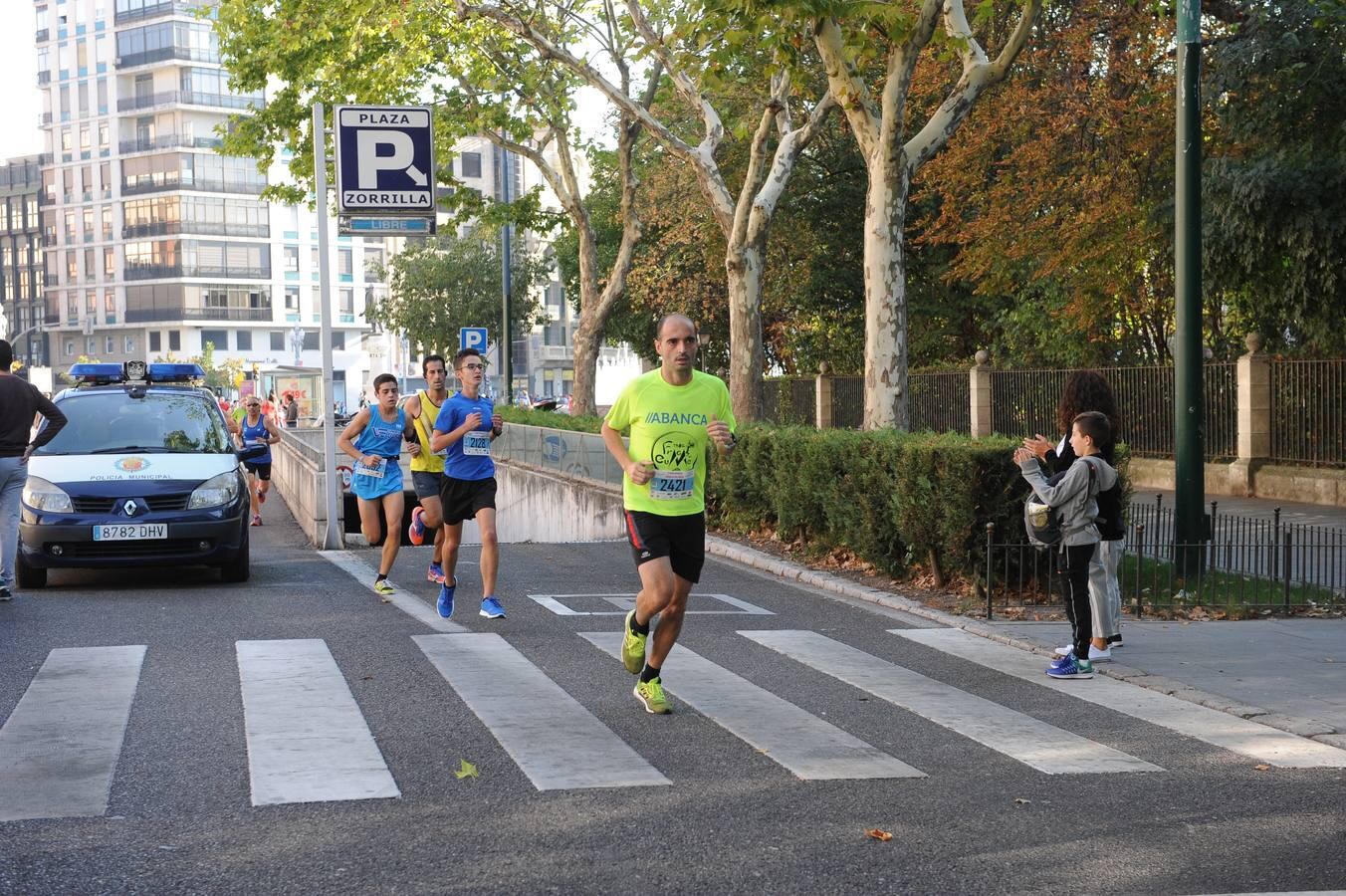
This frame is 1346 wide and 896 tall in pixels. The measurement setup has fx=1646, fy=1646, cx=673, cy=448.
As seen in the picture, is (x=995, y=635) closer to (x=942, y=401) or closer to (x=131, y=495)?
(x=131, y=495)

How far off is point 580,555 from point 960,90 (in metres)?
6.34

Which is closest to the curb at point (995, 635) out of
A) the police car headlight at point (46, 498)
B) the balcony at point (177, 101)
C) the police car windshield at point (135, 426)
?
the police car windshield at point (135, 426)

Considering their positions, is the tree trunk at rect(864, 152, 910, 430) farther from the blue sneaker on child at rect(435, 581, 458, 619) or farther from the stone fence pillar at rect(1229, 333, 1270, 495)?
the blue sneaker on child at rect(435, 581, 458, 619)

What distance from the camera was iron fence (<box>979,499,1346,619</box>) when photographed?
11.6 meters

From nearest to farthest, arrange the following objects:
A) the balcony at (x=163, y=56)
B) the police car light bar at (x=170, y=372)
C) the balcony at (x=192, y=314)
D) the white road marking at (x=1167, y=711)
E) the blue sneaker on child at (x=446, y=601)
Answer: the white road marking at (x=1167, y=711) → the blue sneaker on child at (x=446, y=601) → the police car light bar at (x=170, y=372) → the balcony at (x=192, y=314) → the balcony at (x=163, y=56)

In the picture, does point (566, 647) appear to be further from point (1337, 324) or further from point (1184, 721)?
point (1337, 324)

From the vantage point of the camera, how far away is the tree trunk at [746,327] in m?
22.8

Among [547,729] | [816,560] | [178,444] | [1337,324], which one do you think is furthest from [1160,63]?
[547,729]

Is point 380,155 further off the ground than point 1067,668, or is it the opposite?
point 380,155

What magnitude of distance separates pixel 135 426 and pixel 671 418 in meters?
7.91

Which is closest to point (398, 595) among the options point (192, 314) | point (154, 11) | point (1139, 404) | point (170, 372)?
point (170, 372)

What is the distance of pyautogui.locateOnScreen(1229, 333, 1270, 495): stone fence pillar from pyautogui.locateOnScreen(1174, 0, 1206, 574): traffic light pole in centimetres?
1125

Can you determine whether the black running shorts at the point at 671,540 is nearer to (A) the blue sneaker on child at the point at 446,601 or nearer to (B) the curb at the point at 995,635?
(B) the curb at the point at 995,635

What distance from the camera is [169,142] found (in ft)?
338
